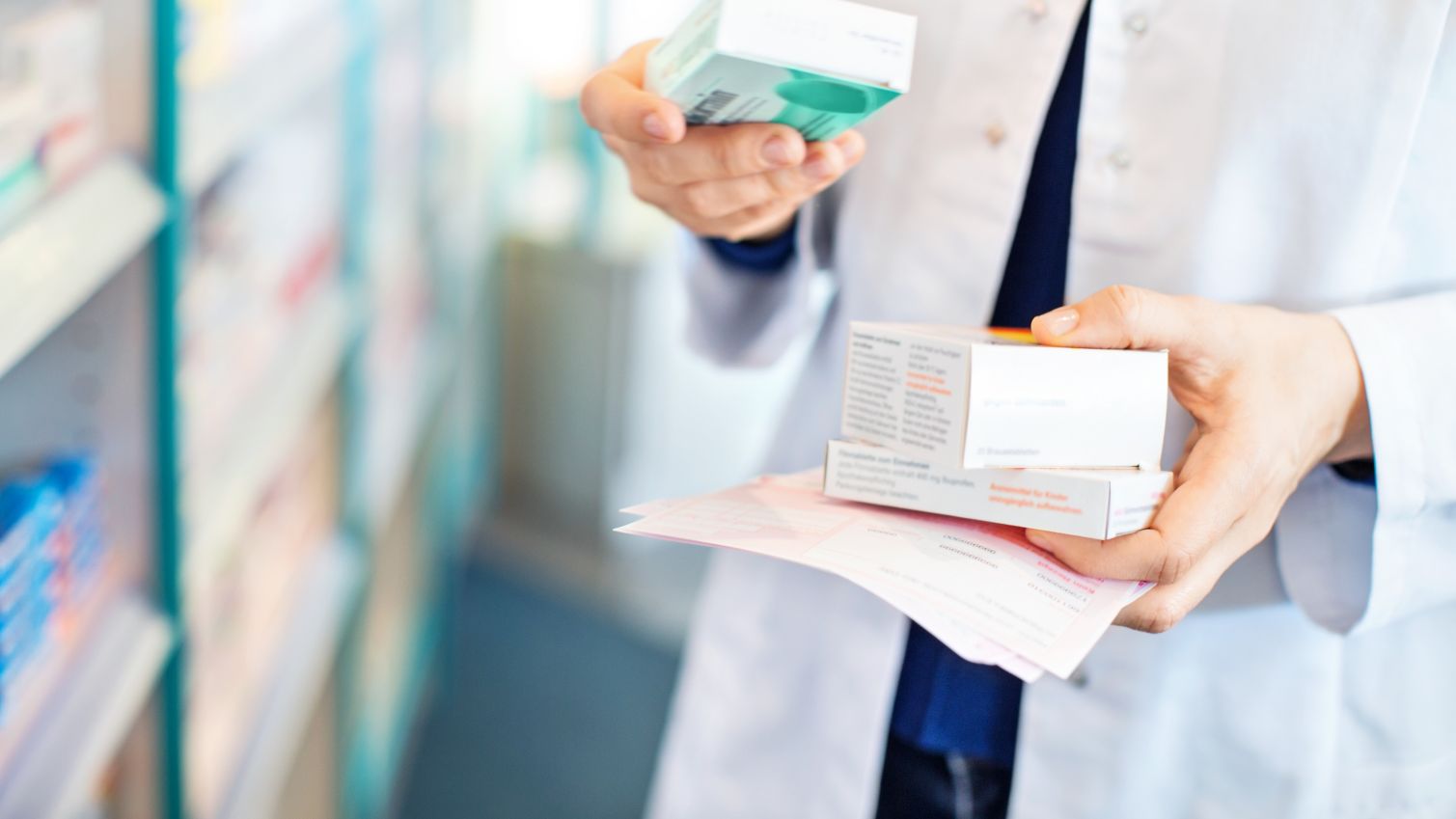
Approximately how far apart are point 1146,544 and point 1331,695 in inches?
14.0

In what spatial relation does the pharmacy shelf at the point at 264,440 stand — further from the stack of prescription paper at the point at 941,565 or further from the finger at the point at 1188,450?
the finger at the point at 1188,450

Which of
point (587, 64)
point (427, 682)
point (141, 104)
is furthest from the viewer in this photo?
point (587, 64)

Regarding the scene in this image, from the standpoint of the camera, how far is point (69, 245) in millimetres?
884

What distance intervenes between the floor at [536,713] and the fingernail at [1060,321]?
1853mm

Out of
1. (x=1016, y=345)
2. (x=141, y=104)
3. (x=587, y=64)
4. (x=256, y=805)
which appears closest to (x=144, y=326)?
(x=141, y=104)

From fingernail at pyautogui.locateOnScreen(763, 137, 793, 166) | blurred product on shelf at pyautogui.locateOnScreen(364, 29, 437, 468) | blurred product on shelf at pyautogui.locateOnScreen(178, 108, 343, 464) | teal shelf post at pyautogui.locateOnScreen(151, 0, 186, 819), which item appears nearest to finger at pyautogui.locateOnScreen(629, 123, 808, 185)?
fingernail at pyautogui.locateOnScreen(763, 137, 793, 166)

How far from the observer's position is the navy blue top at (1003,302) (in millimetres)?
949

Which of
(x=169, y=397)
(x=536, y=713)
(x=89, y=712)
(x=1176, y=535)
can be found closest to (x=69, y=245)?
(x=169, y=397)

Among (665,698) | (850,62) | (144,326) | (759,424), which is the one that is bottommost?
(665,698)

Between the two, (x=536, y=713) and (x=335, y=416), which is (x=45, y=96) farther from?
(x=536, y=713)

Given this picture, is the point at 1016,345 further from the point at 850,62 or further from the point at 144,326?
the point at 144,326

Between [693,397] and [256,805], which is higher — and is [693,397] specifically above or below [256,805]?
below

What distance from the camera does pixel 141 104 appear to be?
1021mm

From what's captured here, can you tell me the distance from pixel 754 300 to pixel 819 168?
1.17 feet
